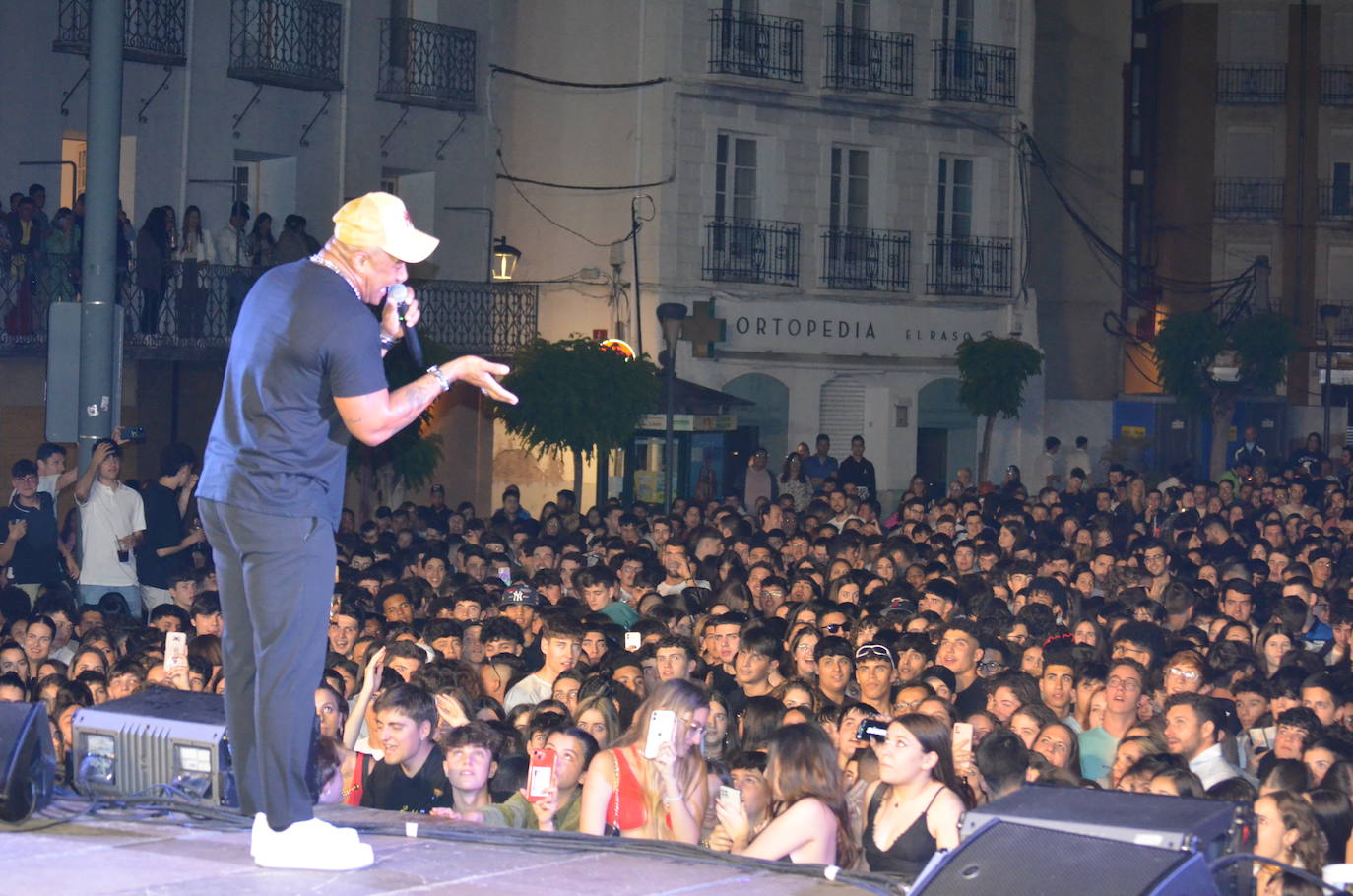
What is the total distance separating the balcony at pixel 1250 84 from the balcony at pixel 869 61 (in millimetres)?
12914

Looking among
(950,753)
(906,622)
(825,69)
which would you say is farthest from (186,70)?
(950,753)

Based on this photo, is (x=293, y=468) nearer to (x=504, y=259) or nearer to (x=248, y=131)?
(x=248, y=131)

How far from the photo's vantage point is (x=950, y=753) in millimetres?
7379

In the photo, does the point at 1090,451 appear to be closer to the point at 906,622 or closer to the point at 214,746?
the point at 906,622

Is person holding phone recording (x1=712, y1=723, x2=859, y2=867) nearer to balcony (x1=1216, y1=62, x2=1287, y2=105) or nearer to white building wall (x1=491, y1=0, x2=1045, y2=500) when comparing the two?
white building wall (x1=491, y1=0, x2=1045, y2=500)

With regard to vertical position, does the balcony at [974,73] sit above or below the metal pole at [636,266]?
above

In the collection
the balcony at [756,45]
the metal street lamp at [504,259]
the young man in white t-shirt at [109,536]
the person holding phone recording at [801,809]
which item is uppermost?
the balcony at [756,45]

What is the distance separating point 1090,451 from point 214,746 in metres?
33.3

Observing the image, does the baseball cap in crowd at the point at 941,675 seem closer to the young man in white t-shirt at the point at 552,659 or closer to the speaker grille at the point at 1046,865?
the young man in white t-shirt at the point at 552,659

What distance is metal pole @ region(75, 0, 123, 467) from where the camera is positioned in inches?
442

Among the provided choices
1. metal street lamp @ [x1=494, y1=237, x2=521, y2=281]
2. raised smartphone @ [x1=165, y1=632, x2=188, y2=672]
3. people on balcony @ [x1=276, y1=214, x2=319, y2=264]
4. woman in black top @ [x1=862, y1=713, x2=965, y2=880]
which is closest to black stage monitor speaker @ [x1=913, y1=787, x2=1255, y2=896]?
woman in black top @ [x1=862, y1=713, x2=965, y2=880]

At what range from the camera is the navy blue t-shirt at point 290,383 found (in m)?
5.07

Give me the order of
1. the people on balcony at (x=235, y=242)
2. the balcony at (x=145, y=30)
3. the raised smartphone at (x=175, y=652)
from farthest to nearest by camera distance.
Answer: the people on balcony at (x=235, y=242)
the balcony at (x=145, y=30)
the raised smartphone at (x=175, y=652)

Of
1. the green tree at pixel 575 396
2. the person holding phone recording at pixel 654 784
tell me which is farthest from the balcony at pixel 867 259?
the person holding phone recording at pixel 654 784
